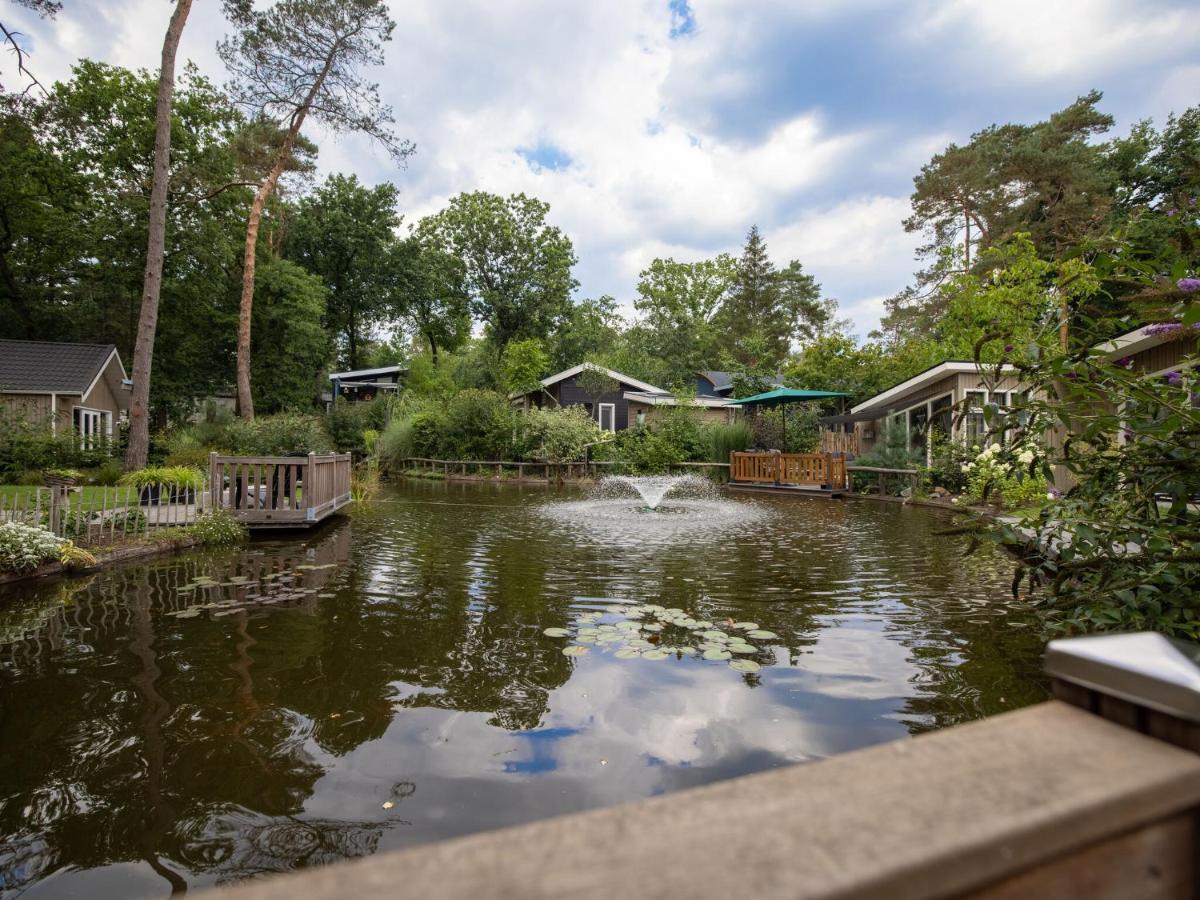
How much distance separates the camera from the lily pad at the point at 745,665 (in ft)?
14.3

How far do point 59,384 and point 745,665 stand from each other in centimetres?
2535

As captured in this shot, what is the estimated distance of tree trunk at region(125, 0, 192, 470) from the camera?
13445 millimetres

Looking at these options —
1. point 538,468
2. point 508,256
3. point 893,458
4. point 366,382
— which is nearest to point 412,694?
point 893,458

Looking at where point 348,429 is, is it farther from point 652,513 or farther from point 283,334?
point 652,513

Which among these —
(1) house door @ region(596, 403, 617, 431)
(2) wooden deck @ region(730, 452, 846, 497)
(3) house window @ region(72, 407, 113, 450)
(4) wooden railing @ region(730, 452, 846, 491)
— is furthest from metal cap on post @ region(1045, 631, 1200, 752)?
(1) house door @ region(596, 403, 617, 431)

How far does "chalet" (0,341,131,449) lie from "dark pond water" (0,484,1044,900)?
56.9ft

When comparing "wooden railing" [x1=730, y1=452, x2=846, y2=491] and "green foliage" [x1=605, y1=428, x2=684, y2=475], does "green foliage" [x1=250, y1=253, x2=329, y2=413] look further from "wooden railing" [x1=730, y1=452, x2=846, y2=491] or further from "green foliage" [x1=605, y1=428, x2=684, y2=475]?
"wooden railing" [x1=730, y1=452, x2=846, y2=491]

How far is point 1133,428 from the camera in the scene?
2844mm

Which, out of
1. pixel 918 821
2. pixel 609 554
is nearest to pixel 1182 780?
pixel 918 821

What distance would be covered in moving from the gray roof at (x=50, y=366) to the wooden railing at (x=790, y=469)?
858 inches

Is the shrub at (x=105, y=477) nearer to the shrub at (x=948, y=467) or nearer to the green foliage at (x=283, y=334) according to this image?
the green foliage at (x=283, y=334)

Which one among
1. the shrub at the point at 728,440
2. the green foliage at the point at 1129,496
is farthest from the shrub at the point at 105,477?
the green foliage at the point at 1129,496

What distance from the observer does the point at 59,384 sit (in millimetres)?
21016

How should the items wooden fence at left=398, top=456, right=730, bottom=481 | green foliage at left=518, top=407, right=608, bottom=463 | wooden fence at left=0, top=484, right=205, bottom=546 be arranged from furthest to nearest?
green foliage at left=518, top=407, right=608, bottom=463 → wooden fence at left=398, top=456, right=730, bottom=481 → wooden fence at left=0, top=484, right=205, bottom=546
